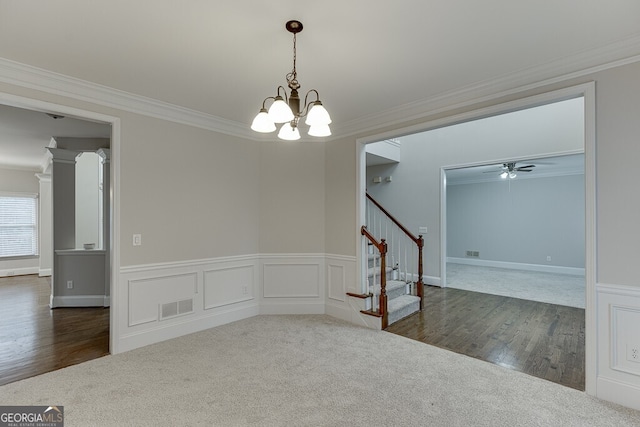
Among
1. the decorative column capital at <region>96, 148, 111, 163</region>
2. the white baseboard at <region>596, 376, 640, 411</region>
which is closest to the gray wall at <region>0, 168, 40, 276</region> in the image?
the decorative column capital at <region>96, 148, 111, 163</region>

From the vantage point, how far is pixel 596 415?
7.13ft

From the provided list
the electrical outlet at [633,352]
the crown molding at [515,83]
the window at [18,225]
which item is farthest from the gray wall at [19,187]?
the electrical outlet at [633,352]

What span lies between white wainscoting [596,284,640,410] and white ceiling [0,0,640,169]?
180 cm

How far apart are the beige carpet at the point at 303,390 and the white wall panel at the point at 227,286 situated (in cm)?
67

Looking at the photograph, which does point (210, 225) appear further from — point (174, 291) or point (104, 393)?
point (104, 393)

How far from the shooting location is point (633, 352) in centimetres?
229

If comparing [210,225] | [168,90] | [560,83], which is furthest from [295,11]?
[210,225]

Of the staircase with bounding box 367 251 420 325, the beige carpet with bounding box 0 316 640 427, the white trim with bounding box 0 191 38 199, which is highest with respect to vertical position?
the white trim with bounding box 0 191 38 199

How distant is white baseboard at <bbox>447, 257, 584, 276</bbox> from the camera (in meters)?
7.39

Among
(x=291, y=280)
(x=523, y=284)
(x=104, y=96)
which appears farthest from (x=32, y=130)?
(x=523, y=284)

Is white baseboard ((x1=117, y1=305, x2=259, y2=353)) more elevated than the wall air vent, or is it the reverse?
the wall air vent

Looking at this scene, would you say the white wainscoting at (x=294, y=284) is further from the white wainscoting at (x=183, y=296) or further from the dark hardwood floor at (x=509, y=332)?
the dark hardwood floor at (x=509, y=332)

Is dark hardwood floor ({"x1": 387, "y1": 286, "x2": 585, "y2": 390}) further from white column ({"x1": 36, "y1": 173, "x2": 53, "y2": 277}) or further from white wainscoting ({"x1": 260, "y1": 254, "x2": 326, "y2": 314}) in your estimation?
white column ({"x1": 36, "y1": 173, "x2": 53, "y2": 277})

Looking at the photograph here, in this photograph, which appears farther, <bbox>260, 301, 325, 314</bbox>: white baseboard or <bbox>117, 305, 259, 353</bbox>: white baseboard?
<bbox>260, 301, 325, 314</bbox>: white baseboard
